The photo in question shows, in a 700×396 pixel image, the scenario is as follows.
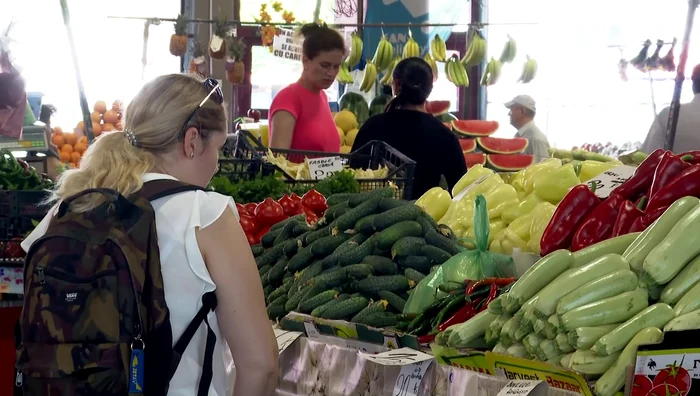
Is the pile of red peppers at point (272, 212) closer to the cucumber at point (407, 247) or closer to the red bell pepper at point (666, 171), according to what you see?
the cucumber at point (407, 247)

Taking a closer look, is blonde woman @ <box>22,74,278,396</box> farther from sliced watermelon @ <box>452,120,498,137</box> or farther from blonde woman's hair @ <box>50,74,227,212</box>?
sliced watermelon @ <box>452,120,498,137</box>

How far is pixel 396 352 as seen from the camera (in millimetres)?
2199

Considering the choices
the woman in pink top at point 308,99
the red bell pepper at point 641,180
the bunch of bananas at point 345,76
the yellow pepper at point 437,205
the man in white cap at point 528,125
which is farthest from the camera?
the man in white cap at point 528,125

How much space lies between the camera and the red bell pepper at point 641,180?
2.51m

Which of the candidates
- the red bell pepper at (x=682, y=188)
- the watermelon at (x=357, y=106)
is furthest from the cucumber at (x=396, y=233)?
the watermelon at (x=357, y=106)

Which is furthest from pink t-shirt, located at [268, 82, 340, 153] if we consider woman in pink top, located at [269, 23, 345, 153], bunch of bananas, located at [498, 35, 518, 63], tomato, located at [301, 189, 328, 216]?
bunch of bananas, located at [498, 35, 518, 63]

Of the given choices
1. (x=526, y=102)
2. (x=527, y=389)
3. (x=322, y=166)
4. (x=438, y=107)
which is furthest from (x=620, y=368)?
(x=526, y=102)

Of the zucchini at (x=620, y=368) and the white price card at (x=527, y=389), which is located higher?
the zucchini at (x=620, y=368)

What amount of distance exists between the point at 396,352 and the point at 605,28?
28.5 feet

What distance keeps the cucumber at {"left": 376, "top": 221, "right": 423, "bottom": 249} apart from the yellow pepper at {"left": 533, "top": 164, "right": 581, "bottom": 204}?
1.50ft

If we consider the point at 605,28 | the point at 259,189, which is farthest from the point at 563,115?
the point at 259,189

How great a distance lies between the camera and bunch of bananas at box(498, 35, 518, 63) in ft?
31.7

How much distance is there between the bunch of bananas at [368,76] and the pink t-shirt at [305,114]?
3.37 metres

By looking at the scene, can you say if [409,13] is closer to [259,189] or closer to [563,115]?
[563,115]
